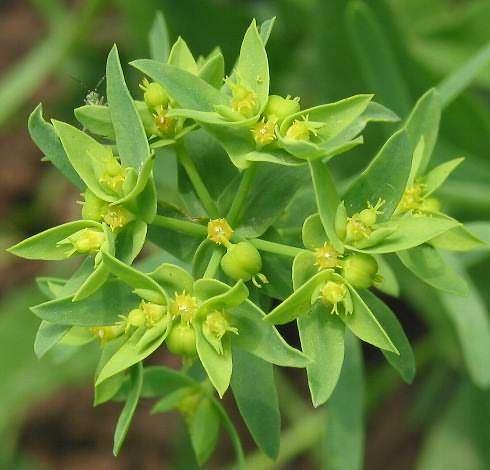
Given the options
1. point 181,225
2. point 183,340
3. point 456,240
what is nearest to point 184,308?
point 183,340

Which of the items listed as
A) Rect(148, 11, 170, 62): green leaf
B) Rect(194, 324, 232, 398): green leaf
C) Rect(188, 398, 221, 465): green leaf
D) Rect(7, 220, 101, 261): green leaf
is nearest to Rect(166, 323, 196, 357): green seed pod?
Rect(194, 324, 232, 398): green leaf

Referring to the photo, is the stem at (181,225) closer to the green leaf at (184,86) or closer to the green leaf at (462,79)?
the green leaf at (184,86)

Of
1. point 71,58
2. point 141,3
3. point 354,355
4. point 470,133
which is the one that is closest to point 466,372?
point 470,133

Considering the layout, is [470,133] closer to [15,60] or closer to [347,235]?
A: [347,235]

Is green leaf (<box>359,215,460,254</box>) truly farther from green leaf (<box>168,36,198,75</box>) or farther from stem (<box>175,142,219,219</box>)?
green leaf (<box>168,36,198,75</box>)

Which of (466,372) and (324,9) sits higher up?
(324,9)
